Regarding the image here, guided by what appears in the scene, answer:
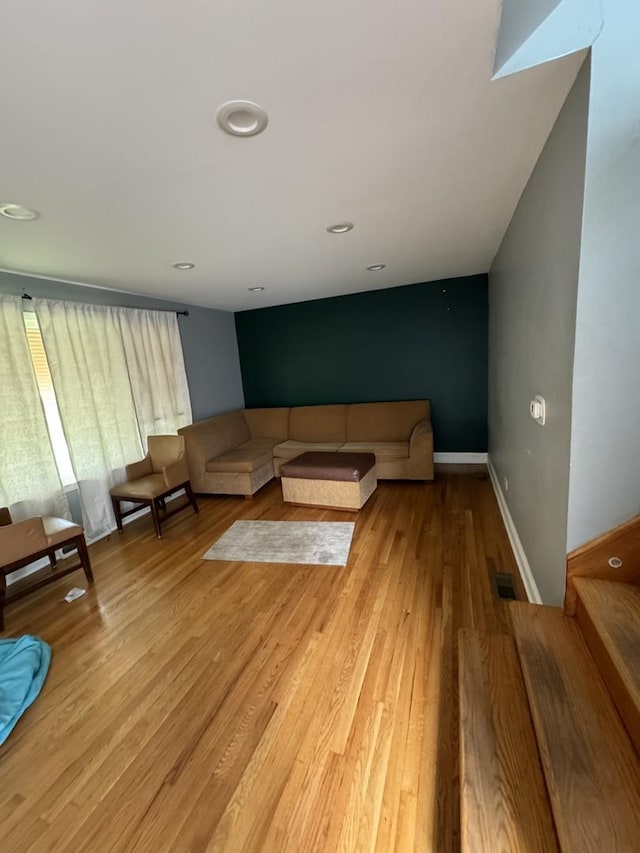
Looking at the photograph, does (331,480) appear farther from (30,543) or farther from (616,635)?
(616,635)

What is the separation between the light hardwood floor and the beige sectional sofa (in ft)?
4.30

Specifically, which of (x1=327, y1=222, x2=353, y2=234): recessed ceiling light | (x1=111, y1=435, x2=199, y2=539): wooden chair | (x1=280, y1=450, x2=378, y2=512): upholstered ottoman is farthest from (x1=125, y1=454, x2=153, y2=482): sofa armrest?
(x1=327, y1=222, x2=353, y2=234): recessed ceiling light

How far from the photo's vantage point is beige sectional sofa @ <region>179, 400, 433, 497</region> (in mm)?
3836

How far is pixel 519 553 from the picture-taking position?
215 centimetres

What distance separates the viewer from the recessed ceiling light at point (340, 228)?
2113 millimetres

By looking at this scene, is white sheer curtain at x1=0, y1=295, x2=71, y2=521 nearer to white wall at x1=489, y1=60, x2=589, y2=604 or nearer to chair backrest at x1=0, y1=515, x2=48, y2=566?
chair backrest at x1=0, y1=515, x2=48, y2=566

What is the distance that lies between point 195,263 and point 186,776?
290cm

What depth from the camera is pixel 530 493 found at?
1.87 meters

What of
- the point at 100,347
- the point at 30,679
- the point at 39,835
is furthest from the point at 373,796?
the point at 100,347

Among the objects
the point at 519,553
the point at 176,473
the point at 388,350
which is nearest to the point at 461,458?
the point at 388,350

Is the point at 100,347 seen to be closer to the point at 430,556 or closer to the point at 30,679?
the point at 30,679

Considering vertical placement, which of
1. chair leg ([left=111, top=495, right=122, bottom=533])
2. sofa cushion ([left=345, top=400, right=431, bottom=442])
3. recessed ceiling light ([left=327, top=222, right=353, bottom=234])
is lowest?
chair leg ([left=111, top=495, right=122, bottom=533])

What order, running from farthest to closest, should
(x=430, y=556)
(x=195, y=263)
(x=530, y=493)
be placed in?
(x=195, y=263)
(x=430, y=556)
(x=530, y=493)

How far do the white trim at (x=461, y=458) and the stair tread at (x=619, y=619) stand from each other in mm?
3230
